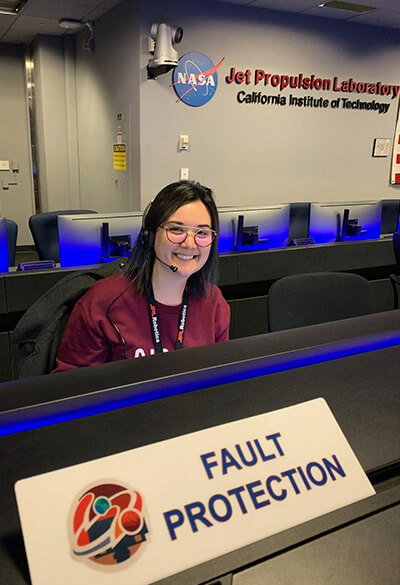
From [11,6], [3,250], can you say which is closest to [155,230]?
[3,250]

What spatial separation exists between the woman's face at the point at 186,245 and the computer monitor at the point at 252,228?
→ 5.41 feet

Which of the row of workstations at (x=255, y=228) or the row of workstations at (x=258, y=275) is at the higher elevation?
the row of workstations at (x=255, y=228)

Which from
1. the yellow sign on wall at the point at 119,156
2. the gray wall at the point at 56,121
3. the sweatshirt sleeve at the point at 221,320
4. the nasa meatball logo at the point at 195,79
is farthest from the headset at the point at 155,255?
the gray wall at the point at 56,121

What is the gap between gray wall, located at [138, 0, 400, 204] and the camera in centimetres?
467

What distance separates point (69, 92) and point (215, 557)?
21.8 feet

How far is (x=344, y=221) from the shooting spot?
12.2 ft

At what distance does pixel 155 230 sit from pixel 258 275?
6.11 feet

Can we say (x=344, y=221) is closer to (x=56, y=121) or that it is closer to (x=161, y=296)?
(x=161, y=296)

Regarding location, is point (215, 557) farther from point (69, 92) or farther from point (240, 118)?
point (69, 92)

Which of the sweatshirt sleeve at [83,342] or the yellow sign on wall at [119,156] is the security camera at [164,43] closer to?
the yellow sign on wall at [119,156]

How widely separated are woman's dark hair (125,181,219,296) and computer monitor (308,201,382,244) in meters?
2.23

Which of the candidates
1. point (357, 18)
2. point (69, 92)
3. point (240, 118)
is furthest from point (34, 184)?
point (357, 18)

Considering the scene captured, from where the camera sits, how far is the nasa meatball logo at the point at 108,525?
15.3 inches

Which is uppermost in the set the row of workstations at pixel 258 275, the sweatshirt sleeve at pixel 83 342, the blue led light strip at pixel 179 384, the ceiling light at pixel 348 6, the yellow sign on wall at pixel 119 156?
the ceiling light at pixel 348 6
